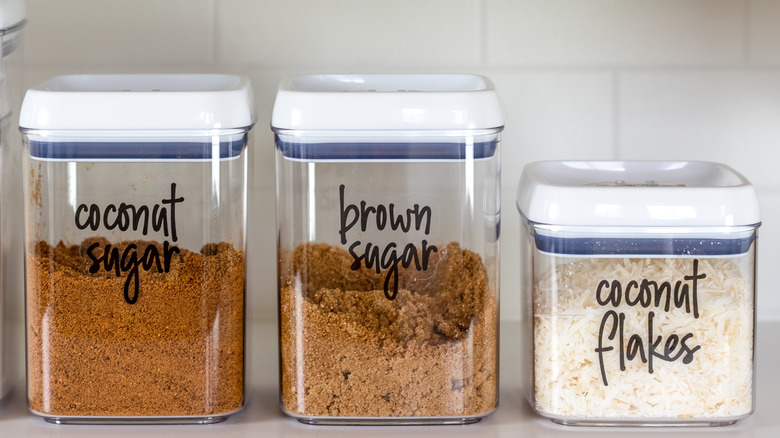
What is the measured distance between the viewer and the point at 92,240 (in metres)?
0.74

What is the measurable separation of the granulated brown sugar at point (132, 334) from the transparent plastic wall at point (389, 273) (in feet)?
0.21

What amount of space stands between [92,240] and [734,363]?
529 mm

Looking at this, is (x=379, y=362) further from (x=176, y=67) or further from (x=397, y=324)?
(x=176, y=67)

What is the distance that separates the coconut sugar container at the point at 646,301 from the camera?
0.72 meters

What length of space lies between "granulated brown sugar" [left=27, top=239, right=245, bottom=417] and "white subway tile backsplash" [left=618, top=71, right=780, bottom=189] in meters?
0.53

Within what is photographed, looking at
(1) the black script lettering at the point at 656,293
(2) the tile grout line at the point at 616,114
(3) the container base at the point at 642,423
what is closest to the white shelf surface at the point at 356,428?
(3) the container base at the point at 642,423

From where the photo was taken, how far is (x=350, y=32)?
40.7 inches

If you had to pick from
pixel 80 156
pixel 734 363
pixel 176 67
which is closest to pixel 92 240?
pixel 80 156

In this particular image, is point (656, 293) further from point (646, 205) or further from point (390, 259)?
point (390, 259)

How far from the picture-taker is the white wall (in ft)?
3.39

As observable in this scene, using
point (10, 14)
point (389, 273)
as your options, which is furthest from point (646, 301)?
point (10, 14)

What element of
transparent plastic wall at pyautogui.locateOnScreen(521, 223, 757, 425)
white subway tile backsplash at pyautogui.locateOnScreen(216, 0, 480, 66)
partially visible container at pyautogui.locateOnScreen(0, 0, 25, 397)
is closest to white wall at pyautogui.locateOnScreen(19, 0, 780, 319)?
white subway tile backsplash at pyautogui.locateOnScreen(216, 0, 480, 66)

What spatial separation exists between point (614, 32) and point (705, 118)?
5.7 inches

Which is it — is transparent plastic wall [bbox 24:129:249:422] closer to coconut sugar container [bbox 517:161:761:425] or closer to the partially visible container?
the partially visible container
